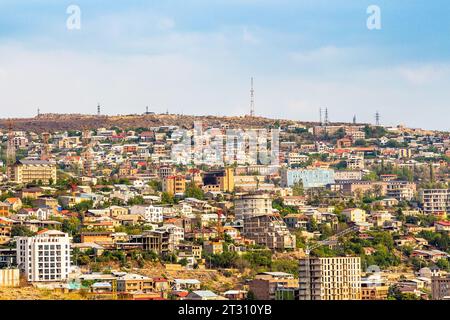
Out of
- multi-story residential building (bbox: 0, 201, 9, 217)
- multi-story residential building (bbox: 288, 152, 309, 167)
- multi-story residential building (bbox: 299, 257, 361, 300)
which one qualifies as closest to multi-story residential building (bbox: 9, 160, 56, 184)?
multi-story residential building (bbox: 0, 201, 9, 217)

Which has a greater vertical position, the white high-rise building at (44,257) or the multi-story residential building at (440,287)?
the white high-rise building at (44,257)

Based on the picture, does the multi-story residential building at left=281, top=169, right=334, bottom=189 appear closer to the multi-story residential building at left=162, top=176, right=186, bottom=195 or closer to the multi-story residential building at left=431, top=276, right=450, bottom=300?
the multi-story residential building at left=162, top=176, right=186, bottom=195

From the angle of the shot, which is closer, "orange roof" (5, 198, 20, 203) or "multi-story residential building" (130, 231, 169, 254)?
"multi-story residential building" (130, 231, 169, 254)

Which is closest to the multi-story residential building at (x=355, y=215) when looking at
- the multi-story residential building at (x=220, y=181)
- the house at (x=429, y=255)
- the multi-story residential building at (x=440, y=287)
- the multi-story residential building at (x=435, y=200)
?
the house at (x=429, y=255)

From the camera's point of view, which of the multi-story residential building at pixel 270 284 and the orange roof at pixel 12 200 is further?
the orange roof at pixel 12 200

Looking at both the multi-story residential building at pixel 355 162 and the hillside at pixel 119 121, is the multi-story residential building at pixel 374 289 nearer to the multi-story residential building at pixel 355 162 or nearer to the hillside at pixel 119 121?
the multi-story residential building at pixel 355 162

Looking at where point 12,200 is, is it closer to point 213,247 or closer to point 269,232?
point 269,232

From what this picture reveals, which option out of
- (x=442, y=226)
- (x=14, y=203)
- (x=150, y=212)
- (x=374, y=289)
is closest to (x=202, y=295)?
(x=374, y=289)
